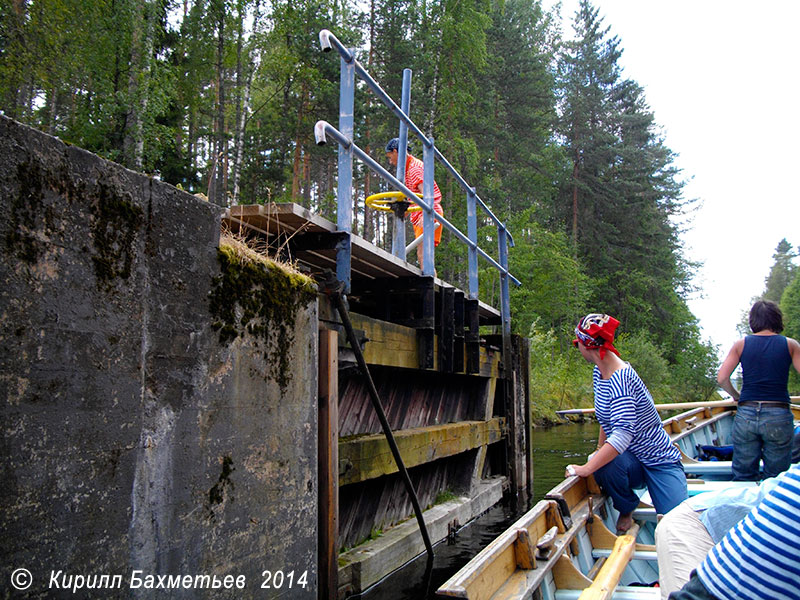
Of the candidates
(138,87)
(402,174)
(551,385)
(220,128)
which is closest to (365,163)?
(402,174)

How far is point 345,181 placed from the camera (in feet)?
14.8

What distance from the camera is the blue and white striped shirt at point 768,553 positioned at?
1444 mm

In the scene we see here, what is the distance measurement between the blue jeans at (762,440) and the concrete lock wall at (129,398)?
355cm

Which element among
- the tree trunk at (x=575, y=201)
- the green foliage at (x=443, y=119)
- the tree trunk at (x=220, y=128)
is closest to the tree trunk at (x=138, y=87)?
the green foliage at (x=443, y=119)

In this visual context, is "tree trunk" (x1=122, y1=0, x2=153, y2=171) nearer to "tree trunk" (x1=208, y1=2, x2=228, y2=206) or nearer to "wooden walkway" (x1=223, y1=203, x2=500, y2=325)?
"tree trunk" (x1=208, y1=2, x2=228, y2=206)

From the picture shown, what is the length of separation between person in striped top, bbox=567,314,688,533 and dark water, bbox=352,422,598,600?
1.37 m

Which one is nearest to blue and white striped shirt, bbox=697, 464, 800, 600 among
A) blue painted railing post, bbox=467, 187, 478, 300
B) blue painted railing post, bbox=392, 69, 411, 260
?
blue painted railing post, bbox=392, 69, 411, 260

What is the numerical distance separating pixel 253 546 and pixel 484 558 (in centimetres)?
127

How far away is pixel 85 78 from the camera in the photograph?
1858 centimetres

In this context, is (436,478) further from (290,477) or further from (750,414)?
(290,477)

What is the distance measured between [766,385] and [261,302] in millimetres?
3780

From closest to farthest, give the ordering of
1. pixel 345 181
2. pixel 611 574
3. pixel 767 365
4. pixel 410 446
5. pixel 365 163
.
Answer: pixel 611 574 → pixel 345 181 → pixel 365 163 → pixel 767 365 → pixel 410 446

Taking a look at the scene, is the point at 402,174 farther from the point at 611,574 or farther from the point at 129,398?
the point at 611,574

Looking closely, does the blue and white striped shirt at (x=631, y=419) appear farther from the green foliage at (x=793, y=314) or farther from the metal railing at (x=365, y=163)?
the green foliage at (x=793, y=314)
